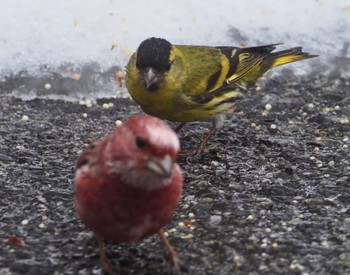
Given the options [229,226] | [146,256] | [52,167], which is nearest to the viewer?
[146,256]

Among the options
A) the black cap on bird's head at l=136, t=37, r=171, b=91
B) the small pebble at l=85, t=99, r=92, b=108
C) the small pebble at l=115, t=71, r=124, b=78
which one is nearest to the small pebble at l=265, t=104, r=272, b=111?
the black cap on bird's head at l=136, t=37, r=171, b=91

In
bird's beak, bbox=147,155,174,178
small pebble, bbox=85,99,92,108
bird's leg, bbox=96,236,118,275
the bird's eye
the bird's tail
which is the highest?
the bird's tail

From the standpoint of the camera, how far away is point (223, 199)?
4824 mm

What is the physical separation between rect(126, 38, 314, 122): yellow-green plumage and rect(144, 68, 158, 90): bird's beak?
0.22 ft

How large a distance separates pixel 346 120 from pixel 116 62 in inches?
85.0

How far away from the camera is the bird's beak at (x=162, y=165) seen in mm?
3305

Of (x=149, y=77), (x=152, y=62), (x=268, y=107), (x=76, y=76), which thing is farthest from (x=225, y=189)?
(x=76, y=76)

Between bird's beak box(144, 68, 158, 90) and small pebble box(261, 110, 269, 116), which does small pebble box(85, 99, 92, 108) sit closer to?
bird's beak box(144, 68, 158, 90)

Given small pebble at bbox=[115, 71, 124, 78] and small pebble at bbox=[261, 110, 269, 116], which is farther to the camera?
small pebble at bbox=[115, 71, 124, 78]

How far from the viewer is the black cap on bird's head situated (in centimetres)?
547

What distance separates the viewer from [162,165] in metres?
3.31

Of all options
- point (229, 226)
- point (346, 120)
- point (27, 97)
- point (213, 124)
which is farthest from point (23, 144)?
point (346, 120)

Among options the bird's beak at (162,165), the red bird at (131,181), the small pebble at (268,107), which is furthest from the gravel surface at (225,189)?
the bird's beak at (162,165)

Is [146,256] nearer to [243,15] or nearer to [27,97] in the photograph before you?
[27,97]
